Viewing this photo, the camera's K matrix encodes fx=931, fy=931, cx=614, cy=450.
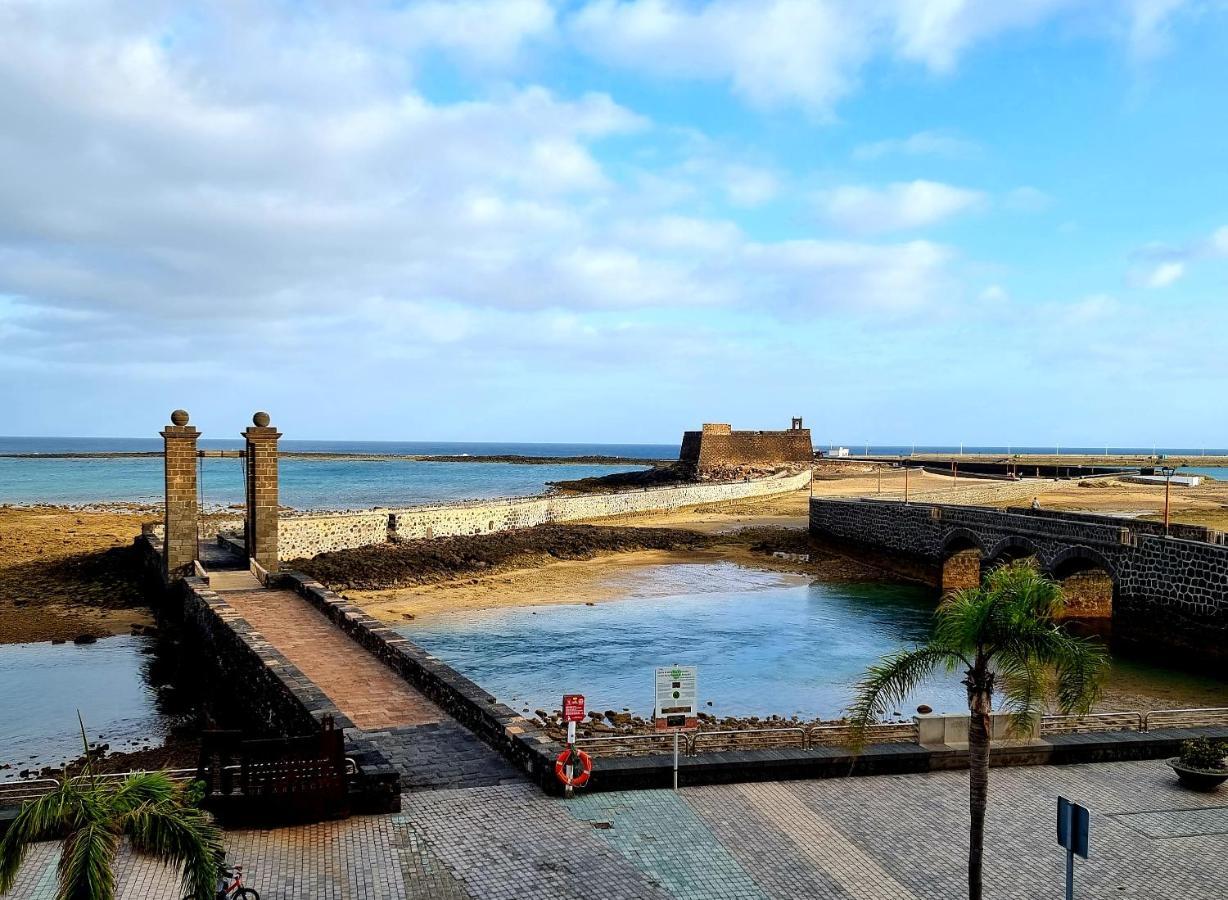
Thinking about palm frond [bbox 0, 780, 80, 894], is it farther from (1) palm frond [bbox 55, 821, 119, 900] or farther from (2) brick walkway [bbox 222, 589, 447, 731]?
(2) brick walkway [bbox 222, 589, 447, 731]

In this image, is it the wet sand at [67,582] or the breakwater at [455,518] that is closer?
the wet sand at [67,582]

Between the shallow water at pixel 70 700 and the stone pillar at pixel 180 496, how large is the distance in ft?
8.85

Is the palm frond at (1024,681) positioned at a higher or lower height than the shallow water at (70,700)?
higher

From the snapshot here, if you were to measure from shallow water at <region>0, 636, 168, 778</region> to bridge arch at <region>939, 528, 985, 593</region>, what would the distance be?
1129 inches

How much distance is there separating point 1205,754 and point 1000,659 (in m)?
5.74

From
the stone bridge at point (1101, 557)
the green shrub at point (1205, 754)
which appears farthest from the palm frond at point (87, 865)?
the stone bridge at point (1101, 557)

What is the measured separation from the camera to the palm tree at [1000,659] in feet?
29.0

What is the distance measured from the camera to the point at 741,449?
341 ft

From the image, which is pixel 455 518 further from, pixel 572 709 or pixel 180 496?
pixel 572 709

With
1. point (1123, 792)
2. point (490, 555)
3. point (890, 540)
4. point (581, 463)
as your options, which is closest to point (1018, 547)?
point (890, 540)

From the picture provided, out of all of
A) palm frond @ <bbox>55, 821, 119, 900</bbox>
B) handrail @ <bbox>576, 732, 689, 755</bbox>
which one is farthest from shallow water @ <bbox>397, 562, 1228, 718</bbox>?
palm frond @ <bbox>55, 821, 119, 900</bbox>

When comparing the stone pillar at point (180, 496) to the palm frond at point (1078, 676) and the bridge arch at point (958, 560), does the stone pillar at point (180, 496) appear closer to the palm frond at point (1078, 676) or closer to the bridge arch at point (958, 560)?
the palm frond at point (1078, 676)

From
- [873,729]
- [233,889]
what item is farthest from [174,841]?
[873,729]

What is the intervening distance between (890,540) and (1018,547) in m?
7.94
